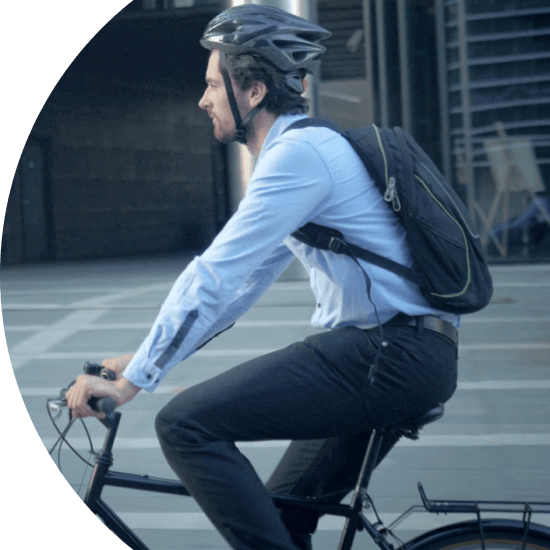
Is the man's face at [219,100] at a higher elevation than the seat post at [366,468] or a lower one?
higher

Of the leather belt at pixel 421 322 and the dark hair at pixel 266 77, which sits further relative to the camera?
the dark hair at pixel 266 77

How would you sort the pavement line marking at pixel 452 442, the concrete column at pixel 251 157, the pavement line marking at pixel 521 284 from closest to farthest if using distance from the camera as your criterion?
the pavement line marking at pixel 452 442, the pavement line marking at pixel 521 284, the concrete column at pixel 251 157

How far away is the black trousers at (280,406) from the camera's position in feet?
6.89

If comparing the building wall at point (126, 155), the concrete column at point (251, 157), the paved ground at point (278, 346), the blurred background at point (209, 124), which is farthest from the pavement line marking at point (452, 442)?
the building wall at point (126, 155)

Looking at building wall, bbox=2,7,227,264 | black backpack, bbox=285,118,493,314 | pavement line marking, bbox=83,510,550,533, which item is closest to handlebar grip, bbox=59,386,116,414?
black backpack, bbox=285,118,493,314

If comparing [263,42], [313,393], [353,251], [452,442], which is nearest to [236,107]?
[263,42]

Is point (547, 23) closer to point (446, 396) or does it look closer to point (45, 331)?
point (45, 331)

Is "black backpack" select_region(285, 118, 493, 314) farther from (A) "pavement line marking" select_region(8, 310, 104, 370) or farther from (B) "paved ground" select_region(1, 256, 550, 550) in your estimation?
(A) "pavement line marking" select_region(8, 310, 104, 370)

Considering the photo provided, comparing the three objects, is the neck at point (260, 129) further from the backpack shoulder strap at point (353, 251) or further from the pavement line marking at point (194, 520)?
the pavement line marking at point (194, 520)

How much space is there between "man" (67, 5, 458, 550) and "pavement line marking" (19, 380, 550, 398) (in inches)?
176

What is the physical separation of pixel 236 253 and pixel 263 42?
583 mm

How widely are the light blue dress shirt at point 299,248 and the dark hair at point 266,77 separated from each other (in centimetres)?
14

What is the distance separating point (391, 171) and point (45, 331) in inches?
323

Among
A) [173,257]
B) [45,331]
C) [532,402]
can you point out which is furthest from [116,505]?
[173,257]
